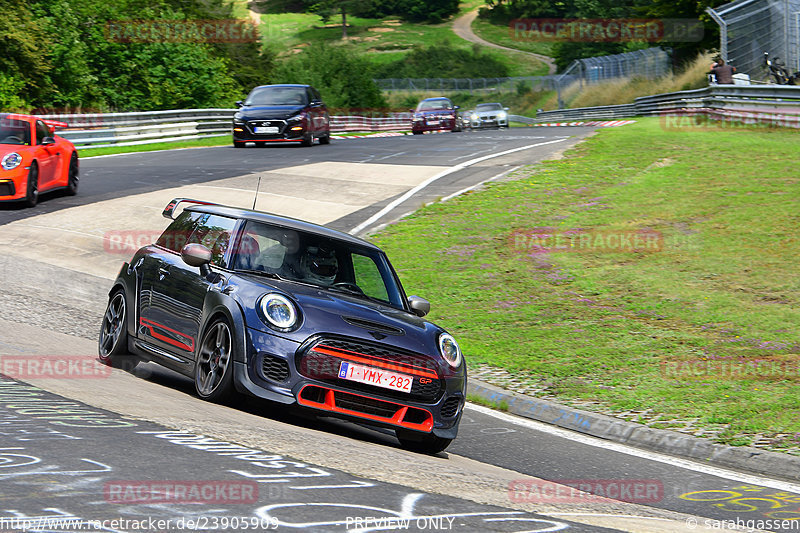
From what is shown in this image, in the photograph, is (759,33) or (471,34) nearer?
(759,33)

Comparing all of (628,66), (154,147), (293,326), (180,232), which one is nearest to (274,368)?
(293,326)

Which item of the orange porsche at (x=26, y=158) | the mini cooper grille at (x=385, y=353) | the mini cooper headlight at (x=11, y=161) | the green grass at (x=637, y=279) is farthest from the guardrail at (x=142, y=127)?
the mini cooper grille at (x=385, y=353)

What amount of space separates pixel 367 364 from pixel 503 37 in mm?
128753

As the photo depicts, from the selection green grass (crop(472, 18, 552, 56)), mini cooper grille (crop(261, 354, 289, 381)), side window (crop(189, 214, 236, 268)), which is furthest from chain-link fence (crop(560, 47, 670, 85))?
green grass (crop(472, 18, 552, 56))

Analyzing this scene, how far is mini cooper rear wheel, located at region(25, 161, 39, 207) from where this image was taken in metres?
16.5

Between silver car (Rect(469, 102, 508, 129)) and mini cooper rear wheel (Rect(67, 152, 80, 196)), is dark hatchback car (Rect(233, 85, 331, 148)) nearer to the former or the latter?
mini cooper rear wheel (Rect(67, 152, 80, 196))

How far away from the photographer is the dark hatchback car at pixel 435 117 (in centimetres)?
4247

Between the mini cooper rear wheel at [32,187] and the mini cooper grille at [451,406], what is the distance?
11.5 meters

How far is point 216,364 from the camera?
7125 millimetres

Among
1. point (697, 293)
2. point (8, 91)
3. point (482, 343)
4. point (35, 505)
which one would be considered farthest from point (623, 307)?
point (8, 91)

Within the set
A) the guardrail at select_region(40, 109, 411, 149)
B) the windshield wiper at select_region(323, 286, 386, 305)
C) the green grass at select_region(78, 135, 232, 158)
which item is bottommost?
the windshield wiper at select_region(323, 286, 386, 305)

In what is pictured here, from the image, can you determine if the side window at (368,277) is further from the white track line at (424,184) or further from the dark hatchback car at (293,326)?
the white track line at (424,184)

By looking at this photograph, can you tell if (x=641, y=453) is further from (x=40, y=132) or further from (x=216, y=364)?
(x=40, y=132)

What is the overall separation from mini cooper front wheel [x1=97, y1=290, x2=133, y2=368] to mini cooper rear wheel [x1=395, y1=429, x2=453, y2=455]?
2.71 meters
